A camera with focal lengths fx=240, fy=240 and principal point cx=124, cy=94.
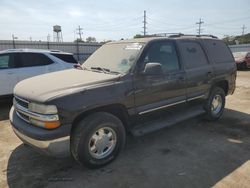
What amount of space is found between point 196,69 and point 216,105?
56.1 inches

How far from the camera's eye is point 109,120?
3611 mm

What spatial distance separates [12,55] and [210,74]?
5624mm

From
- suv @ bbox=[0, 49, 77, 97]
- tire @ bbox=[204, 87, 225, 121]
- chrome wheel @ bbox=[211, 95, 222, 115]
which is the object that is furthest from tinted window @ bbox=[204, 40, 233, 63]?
suv @ bbox=[0, 49, 77, 97]

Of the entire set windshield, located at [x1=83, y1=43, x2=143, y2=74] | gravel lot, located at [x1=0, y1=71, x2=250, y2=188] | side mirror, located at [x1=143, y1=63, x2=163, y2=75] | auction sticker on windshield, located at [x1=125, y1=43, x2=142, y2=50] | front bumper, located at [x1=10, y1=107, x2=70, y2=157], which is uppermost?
auction sticker on windshield, located at [x1=125, y1=43, x2=142, y2=50]

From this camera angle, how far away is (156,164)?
3.79m

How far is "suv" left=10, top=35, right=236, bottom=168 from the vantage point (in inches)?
126

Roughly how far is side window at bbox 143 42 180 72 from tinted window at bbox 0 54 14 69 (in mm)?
4845

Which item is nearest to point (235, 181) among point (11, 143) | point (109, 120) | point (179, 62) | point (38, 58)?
point (109, 120)

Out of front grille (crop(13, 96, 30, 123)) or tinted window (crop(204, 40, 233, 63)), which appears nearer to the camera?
front grille (crop(13, 96, 30, 123))

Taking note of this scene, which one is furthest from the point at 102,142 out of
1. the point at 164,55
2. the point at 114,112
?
the point at 164,55

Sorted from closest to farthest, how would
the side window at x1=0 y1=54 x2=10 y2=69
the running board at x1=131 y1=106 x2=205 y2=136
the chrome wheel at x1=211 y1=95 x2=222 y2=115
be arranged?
the running board at x1=131 y1=106 x2=205 y2=136 < the chrome wheel at x1=211 y1=95 x2=222 y2=115 < the side window at x1=0 y1=54 x2=10 y2=69

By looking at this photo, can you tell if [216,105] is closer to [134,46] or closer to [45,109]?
[134,46]

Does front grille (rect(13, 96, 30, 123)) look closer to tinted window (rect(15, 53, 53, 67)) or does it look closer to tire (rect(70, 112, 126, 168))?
tire (rect(70, 112, 126, 168))

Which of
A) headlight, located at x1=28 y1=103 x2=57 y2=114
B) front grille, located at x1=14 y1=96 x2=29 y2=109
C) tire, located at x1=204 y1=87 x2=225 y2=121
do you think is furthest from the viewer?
tire, located at x1=204 y1=87 x2=225 y2=121
